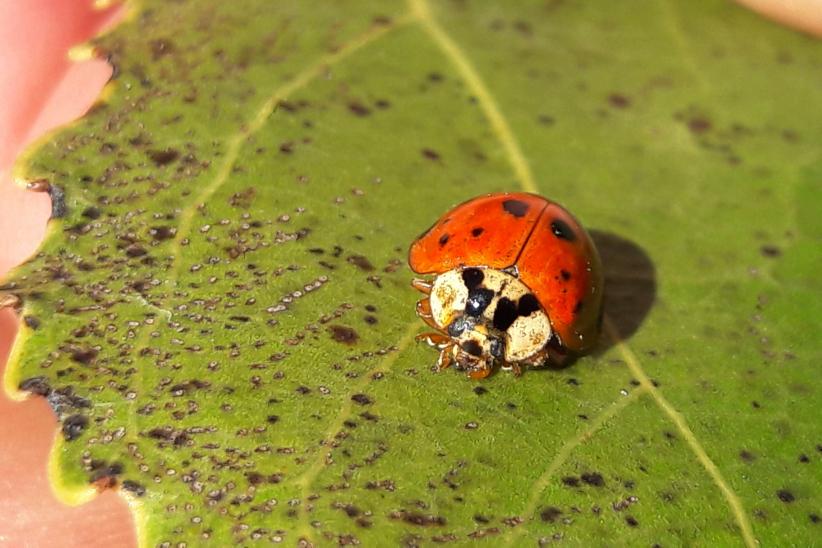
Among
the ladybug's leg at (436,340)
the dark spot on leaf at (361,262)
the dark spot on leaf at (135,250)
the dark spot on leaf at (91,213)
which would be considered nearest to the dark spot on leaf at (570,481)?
the ladybug's leg at (436,340)

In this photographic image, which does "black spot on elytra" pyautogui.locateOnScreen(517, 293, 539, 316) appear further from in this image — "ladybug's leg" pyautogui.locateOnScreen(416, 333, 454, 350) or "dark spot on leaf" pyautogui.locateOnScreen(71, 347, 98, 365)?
"dark spot on leaf" pyautogui.locateOnScreen(71, 347, 98, 365)

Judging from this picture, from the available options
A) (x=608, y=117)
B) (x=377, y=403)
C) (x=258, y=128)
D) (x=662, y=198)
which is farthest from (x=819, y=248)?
(x=258, y=128)

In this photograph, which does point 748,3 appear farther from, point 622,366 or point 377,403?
point 377,403

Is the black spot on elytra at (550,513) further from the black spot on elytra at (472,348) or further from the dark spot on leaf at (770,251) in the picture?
the dark spot on leaf at (770,251)

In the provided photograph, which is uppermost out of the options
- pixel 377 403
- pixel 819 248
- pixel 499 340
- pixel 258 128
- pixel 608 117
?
pixel 258 128

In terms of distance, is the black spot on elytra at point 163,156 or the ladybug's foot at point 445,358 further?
the black spot on elytra at point 163,156

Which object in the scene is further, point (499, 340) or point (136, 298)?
point (499, 340)
